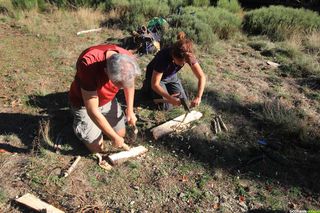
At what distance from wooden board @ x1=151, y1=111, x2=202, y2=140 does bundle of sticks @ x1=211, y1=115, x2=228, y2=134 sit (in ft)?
0.72

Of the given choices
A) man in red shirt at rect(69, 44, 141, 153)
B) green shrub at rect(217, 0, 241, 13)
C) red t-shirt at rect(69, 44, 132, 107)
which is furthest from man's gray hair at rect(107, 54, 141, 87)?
green shrub at rect(217, 0, 241, 13)

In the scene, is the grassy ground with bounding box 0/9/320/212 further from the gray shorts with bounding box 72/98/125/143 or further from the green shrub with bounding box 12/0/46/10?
the green shrub with bounding box 12/0/46/10

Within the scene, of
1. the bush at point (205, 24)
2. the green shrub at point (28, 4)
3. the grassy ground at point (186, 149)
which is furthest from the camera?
the green shrub at point (28, 4)

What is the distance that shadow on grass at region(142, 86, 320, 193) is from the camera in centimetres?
411

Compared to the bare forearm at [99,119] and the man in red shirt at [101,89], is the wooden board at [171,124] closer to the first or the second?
the man in red shirt at [101,89]

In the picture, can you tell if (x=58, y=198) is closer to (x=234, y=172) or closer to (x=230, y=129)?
(x=234, y=172)

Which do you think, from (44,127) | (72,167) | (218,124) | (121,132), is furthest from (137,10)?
(72,167)

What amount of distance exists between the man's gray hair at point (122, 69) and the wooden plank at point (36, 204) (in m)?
1.38

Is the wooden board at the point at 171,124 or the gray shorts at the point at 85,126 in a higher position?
the gray shorts at the point at 85,126

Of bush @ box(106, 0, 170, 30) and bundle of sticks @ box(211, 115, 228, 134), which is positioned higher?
bush @ box(106, 0, 170, 30)

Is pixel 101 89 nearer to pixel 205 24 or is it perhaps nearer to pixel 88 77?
pixel 88 77

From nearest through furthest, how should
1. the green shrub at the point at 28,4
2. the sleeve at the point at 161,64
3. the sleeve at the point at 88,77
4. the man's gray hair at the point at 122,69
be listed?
the man's gray hair at the point at 122,69
the sleeve at the point at 88,77
the sleeve at the point at 161,64
the green shrub at the point at 28,4

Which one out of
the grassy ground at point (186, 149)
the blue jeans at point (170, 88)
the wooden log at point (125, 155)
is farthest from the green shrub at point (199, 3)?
Answer: the wooden log at point (125, 155)

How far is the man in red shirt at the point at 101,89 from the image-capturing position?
124 inches
